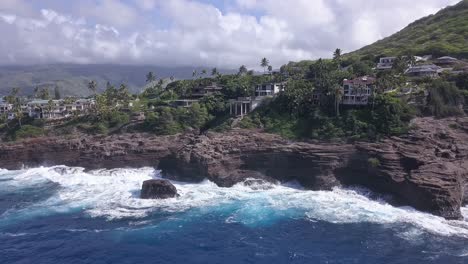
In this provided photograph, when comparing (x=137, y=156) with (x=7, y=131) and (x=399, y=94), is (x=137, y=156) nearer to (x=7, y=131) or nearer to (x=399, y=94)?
(x=7, y=131)

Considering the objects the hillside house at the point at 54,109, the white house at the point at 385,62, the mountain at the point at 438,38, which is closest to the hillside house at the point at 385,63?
the white house at the point at 385,62

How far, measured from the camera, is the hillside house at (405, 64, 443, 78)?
9704 centimetres

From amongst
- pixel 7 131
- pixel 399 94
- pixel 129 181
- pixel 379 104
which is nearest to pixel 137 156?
pixel 129 181

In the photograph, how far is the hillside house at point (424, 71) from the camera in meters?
97.0

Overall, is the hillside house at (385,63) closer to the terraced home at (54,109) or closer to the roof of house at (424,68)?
the roof of house at (424,68)

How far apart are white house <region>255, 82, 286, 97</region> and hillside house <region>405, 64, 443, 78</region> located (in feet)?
105

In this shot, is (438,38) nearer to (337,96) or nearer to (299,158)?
(337,96)

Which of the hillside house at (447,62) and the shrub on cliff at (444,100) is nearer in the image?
the shrub on cliff at (444,100)

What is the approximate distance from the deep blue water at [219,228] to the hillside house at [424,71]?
45.2m

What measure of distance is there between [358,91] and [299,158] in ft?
76.4

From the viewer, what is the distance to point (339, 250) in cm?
4884

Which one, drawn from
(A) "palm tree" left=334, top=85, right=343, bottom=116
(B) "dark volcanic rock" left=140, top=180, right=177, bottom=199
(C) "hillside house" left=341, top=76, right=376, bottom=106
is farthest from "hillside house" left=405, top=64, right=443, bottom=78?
(B) "dark volcanic rock" left=140, top=180, right=177, bottom=199

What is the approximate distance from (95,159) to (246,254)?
173 feet

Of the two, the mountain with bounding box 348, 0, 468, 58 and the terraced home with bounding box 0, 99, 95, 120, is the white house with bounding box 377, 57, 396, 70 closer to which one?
the mountain with bounding box 348, 0, 468, 58
